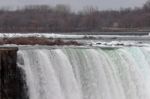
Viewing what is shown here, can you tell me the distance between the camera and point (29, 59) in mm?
25203

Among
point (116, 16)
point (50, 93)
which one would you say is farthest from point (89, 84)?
point (116, 16)

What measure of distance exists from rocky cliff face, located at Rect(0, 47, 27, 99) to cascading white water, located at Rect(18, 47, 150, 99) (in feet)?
0.92

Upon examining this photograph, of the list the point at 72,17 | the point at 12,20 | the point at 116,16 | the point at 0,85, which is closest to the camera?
the point at 0,85

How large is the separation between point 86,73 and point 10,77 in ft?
12.5

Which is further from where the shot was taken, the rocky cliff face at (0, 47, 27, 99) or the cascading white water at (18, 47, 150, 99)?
the cascading white water at (18, 47, 150, 99)

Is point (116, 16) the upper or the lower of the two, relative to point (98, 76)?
upper

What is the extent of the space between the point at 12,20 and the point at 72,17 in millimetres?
19351

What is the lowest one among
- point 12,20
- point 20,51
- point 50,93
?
point 50,93

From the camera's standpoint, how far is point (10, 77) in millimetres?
24641

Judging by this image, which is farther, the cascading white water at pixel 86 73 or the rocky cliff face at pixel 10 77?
the cascading white water at pixel 86 73

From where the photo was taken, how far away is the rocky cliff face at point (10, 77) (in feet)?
80.5

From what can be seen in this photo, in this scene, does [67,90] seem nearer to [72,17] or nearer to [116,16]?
[72,17]

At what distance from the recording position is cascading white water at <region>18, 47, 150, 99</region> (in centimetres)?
2517

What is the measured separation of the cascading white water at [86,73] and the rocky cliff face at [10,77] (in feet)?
0.92
